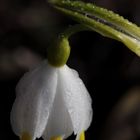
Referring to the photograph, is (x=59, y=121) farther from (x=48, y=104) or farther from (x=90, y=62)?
(x=90, y=62)

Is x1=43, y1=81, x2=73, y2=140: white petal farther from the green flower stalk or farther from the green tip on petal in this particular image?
the green flower stalk

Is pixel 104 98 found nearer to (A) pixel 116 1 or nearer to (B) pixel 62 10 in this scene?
(A) pixel 116 1

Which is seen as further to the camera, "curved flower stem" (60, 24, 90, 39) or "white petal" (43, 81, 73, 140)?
"white petal" (43, 81, 73, 140)

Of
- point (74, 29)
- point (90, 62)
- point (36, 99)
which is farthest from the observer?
point (90, 62)

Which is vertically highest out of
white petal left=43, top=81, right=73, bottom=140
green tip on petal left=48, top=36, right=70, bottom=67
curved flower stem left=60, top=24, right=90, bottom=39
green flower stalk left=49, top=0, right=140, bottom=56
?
green flower stalk left=49, top=0, right=140, bottom=56

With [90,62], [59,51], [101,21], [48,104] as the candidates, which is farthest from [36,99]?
[90,62]

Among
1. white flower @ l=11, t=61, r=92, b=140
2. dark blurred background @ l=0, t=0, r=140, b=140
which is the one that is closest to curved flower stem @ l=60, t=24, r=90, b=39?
white flower @ l=11, t=61, r=92, b=140
